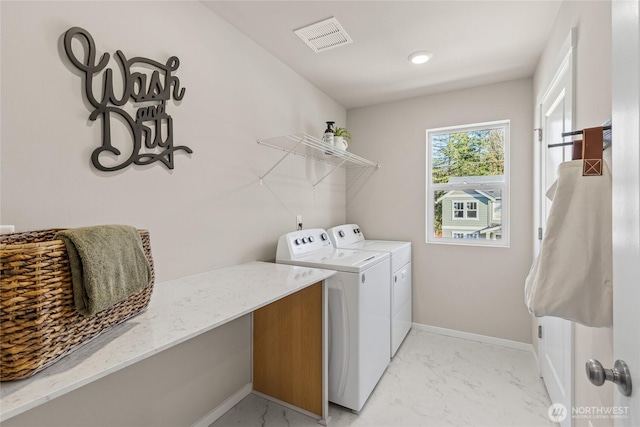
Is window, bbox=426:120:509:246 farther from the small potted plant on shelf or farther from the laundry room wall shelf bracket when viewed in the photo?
the small potted plant on shelf

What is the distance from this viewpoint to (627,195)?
0.58 m

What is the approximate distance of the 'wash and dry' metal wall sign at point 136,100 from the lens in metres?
1.20

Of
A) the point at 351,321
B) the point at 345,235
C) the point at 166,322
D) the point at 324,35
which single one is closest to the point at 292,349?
the point at 351,321

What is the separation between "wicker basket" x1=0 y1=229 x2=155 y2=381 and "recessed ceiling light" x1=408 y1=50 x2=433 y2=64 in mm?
2385

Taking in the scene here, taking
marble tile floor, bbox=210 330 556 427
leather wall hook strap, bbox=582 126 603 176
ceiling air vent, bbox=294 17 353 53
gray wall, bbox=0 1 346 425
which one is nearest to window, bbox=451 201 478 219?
marble tile floor, bbox=210 330 556 427

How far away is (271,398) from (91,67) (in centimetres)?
207

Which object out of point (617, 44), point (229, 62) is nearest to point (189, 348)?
point (229, 62)

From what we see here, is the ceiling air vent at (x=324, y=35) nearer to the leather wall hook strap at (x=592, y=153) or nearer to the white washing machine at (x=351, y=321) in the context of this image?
the white washing machine at (x=351, y=321)

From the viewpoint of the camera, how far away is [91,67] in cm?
121

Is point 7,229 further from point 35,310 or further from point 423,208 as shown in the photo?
point 423,208

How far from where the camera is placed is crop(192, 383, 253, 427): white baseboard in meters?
1.71

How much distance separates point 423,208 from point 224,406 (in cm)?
240

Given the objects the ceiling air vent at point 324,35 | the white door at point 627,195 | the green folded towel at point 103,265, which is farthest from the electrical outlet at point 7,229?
the ceiling air vent at point 324,35

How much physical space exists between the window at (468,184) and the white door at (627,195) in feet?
7.75
